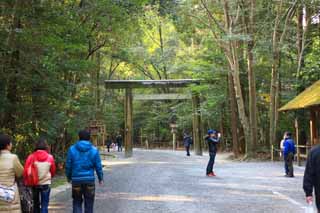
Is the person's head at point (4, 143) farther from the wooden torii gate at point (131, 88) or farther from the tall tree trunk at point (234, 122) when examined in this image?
the wooden torii gate at point (131, 88)

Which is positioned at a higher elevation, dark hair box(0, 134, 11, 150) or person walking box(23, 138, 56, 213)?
dark hair box(0, 134, 11, 150)

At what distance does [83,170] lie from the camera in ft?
23.6

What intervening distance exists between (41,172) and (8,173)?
1.68 metres

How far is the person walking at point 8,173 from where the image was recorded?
559 cm

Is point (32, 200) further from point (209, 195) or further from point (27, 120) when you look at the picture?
point (27, 120)

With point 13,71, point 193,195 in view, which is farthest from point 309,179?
point 13,71

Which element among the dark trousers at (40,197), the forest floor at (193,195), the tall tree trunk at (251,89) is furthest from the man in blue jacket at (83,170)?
the tall tree trunk at (251,89)

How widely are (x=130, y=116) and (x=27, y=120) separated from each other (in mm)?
19383

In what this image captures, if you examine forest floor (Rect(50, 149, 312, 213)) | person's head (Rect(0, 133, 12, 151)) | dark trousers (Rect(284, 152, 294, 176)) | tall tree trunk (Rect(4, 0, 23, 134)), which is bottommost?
forest floor (Rect(50, 149, 312, 213))

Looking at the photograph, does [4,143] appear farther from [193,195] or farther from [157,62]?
[157,62]

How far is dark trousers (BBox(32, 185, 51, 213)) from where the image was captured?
754 cm

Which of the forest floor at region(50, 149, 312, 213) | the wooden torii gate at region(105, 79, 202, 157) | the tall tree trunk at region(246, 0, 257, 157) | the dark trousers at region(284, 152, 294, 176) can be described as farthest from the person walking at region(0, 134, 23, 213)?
the wooden torii gate at region(105, 79, 202, 157)

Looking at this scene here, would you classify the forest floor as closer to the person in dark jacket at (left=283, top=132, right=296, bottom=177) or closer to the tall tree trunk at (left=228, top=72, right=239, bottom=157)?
the person in dark jacket at (left=283, top=132, right=296, bottom=177)

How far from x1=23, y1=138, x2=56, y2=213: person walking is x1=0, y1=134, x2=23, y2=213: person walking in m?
1.45
